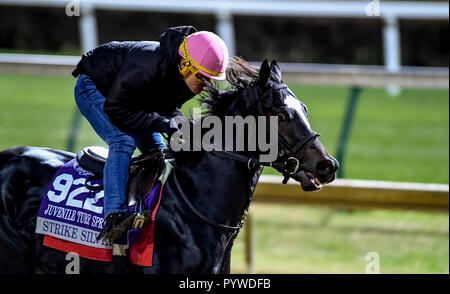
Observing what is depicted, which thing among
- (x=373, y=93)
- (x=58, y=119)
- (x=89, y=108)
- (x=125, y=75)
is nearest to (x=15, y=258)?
(x=89, y=108)

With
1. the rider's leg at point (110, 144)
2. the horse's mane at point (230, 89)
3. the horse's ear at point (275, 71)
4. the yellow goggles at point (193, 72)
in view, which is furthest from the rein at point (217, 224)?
the horse's ear at point (275, 71)

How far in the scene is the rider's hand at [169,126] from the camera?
14.6ft

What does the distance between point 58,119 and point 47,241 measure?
5.87 meters

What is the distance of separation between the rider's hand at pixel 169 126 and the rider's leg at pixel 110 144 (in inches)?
12.5

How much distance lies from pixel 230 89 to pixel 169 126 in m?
0.43

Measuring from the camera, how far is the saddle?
458 cm

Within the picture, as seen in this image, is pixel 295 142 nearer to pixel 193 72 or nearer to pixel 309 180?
pixel 309 180

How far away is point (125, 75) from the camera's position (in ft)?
14.8

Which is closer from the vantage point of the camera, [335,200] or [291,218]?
[335,200]

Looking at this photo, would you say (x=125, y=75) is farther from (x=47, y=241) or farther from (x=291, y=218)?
(x=291, y=218)

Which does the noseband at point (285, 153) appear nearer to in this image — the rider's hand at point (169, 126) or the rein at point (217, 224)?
the rein at point (217, 224)

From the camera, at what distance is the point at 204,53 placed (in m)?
4.42

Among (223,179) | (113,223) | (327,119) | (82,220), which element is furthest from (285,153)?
(327,119)

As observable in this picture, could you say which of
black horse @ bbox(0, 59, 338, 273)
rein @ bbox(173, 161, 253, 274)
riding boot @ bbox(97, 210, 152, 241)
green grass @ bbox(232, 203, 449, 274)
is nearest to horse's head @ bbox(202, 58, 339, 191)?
black horse @ bbox(0, 59, 338, 273)
